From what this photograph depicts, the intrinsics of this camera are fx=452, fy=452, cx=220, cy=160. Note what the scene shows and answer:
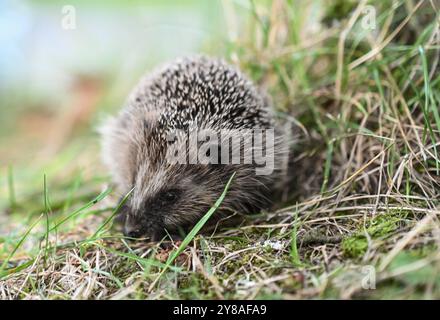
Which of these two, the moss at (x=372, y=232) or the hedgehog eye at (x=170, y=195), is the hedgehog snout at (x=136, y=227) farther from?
the moss at (x=372, y=232)

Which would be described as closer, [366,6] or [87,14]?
[366,6]

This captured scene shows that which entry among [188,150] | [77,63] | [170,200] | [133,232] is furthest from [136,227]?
[77,63]

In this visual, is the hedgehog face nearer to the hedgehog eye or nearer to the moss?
the hedgehog eye

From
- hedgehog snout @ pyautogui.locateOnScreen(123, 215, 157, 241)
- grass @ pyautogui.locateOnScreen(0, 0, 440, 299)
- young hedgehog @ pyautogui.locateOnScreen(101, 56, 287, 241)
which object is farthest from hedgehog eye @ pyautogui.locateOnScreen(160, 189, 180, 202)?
grass @ pyautogui.locateOnScreen(0, 0, 440, 299)

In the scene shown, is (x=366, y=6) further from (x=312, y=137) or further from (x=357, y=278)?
(x=357, y=278)

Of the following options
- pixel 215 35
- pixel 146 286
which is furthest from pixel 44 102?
pixel 146 286

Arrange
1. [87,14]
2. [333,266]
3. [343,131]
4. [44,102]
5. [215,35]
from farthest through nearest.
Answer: [87,14] < [44,102] < [215,35] < [343,131] < [333,266]
